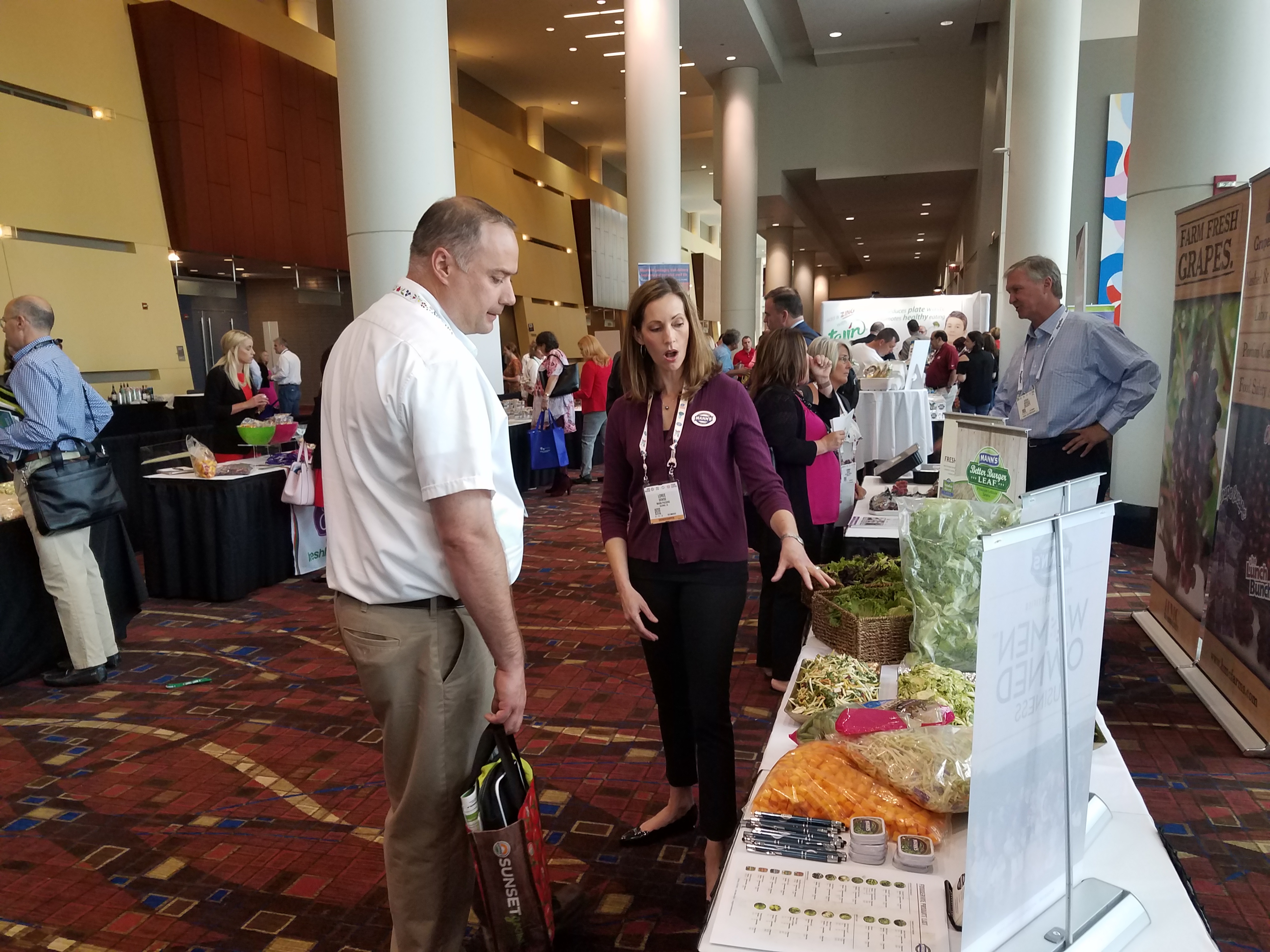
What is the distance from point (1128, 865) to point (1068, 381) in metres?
2.61

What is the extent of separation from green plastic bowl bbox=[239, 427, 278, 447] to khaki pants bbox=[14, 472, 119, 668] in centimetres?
165

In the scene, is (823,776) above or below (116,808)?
above

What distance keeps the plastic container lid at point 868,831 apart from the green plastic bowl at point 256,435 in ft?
16.1

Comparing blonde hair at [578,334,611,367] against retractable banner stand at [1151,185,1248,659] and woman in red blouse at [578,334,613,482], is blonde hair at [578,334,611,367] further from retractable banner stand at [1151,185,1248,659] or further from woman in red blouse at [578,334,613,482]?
retractable banner stand at [1151,185,1248,659]

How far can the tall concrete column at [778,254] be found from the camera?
834 inches

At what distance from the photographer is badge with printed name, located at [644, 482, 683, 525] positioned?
1.97 m

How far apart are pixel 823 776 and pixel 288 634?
356 cm

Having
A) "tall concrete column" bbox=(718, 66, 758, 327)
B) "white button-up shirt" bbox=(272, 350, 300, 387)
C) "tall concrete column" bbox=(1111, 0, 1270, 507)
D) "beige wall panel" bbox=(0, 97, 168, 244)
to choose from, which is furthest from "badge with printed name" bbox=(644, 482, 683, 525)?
"tall concrete column" bbox=(718, 66, 758, 327)

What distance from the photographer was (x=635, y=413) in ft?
6.92

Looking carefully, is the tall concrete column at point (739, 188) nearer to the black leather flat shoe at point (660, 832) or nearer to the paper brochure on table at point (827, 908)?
the black leather flat shoe at point (660, 832)

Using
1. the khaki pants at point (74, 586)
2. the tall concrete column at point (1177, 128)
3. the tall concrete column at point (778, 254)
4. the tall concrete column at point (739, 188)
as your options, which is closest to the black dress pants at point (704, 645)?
the khaki pants at point (74, 586)

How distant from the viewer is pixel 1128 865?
1232 mm

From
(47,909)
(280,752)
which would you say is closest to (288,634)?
(280,752)

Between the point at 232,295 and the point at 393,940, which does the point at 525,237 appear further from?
the point at 393,940
